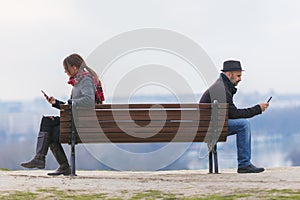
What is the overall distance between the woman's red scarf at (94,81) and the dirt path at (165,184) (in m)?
1.32

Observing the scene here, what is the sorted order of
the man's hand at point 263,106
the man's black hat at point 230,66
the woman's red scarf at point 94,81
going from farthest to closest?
the man's black hat at point 230,66
the man's hand at point 263,106
the woman's red scarf at point 94,81

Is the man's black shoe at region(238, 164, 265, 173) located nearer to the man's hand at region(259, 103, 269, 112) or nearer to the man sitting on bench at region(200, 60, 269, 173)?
the man sitting on bench at region(200, 60, 269, 173)

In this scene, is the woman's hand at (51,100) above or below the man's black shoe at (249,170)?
above

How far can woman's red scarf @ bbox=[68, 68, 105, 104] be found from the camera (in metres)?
9.79

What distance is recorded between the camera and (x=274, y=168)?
1119 cm

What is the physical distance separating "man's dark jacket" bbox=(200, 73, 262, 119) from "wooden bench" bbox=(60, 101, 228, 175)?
132mm

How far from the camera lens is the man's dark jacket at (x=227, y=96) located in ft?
33.0

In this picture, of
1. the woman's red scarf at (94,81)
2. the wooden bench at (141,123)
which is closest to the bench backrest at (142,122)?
the wooden bench at (141,123)

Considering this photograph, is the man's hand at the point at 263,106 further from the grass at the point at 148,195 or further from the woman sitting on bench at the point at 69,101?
the grass at the point at 148,195

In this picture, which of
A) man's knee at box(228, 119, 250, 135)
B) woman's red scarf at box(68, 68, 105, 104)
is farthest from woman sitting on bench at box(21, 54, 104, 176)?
man's knee at box(228, 119, 250, 135)

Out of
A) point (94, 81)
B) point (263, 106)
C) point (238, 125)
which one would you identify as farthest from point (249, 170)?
point (94, 81)

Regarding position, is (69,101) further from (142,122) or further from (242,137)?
(242,137)

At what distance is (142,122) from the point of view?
9.76 m

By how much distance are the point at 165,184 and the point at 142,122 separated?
1425 mm
